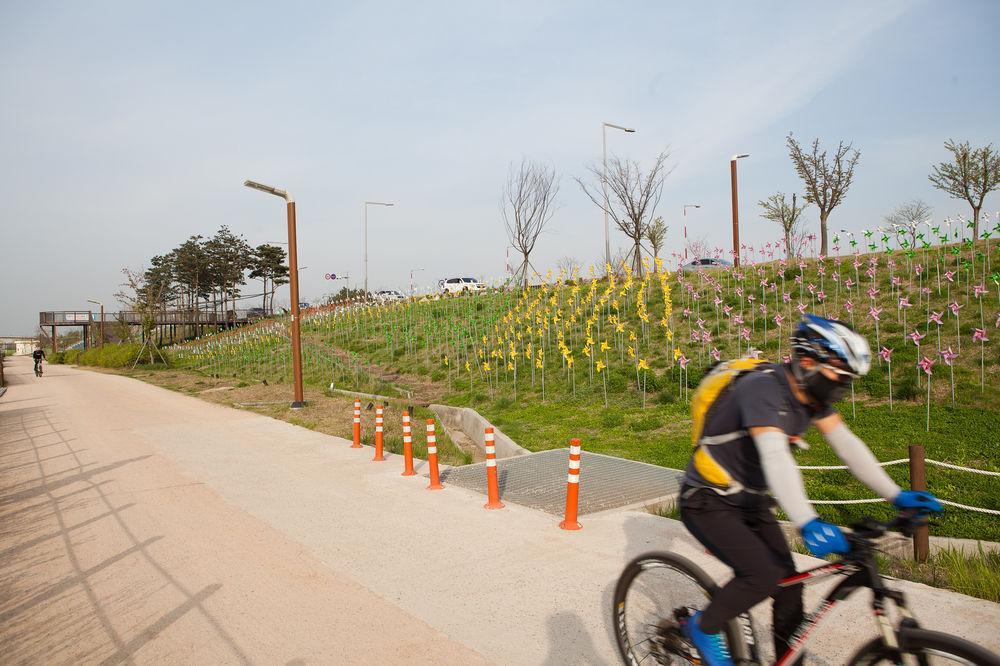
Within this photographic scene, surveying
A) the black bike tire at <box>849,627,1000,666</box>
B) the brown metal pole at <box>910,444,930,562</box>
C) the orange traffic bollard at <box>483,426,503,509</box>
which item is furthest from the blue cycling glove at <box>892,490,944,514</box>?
the orange traffic bollard at <box>483,426,503,509</box>

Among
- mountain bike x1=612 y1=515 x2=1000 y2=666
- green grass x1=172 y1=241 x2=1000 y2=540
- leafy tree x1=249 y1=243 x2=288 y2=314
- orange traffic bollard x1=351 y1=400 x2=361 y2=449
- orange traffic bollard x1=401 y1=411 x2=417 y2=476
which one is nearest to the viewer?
mountain bike x1=612 y1=515 x2=1000 y2=666

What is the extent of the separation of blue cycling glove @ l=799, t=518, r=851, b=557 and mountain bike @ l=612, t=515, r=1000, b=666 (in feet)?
0.37

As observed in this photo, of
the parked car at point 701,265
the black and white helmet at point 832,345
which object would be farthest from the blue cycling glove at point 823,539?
the parked car at point 701,265

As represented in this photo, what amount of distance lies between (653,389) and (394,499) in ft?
24.0

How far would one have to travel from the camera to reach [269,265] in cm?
6994

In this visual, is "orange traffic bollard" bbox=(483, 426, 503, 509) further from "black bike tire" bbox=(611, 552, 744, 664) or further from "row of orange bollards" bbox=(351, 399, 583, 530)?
"black bike tire" bbox=(611, 552, 744, 664)

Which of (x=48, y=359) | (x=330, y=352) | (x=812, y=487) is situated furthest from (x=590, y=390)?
(x=48, y=359)

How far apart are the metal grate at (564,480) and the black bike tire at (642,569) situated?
11.2 ft

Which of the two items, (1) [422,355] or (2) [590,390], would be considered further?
(1) [422,355]

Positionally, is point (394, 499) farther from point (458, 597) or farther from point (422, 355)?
point (422, 355)

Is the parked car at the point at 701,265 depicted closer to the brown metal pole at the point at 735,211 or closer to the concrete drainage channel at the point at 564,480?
the brown metal pole at the point at 735,211

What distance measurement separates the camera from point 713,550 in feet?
9.53

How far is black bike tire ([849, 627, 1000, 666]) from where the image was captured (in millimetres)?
2100

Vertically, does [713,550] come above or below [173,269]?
below
